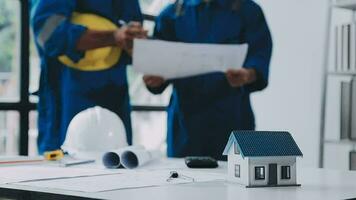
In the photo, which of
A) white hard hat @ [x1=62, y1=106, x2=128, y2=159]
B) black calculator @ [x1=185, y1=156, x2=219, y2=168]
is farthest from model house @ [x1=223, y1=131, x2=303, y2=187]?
white hard hat @ [x1=62, y1=106, x2=128, y2=159]

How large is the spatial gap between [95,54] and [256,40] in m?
0.79

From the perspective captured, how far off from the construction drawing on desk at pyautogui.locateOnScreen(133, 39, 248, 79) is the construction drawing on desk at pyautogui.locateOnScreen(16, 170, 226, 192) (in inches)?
38.5

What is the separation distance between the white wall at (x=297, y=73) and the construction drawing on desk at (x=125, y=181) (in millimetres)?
2258

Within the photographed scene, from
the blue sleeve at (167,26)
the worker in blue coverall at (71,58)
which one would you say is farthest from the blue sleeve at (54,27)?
the blue sleeve at (167,26)

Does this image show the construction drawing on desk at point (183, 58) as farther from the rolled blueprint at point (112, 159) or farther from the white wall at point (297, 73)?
the white wall at point (297, 73)

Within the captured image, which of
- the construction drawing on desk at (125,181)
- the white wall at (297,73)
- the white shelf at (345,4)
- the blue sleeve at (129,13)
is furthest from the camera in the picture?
the white wall at (297,73)

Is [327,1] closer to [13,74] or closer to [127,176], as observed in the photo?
[13,74]

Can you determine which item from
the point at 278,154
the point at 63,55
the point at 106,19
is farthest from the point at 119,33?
the point at 278,154

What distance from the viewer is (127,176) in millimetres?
1416

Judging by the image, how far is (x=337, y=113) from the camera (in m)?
3.57

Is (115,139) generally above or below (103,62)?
below

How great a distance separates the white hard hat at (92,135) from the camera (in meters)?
1.84

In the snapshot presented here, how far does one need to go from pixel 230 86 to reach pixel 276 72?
1.08 meters

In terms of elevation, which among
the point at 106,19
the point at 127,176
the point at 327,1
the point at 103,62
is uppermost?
the point at 327,1
